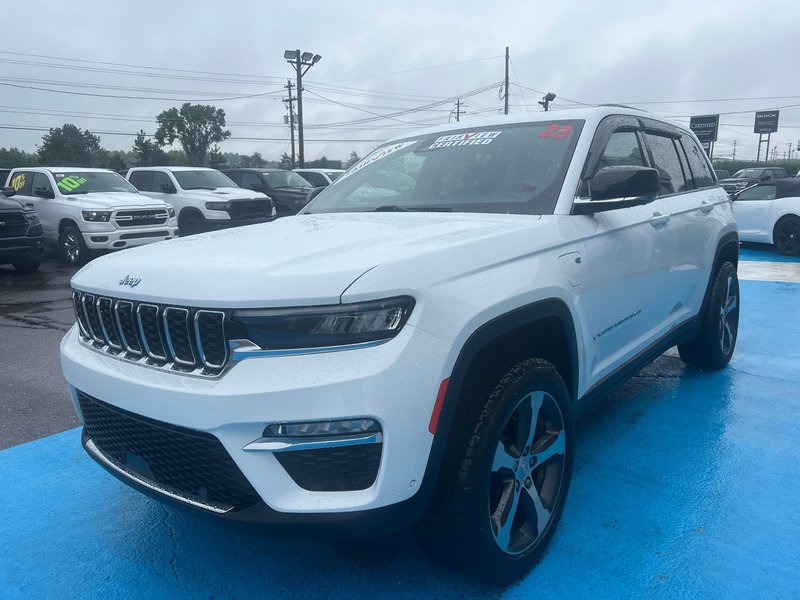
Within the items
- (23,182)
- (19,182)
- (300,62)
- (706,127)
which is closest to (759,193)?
(23,182)

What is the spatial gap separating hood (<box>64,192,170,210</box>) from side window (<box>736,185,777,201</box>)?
442 inches

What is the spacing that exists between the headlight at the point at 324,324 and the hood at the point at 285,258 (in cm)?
3

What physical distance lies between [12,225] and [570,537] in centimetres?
1007

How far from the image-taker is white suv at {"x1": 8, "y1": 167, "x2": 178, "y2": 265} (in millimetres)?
11258

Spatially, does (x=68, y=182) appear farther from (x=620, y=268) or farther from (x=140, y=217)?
(x=620, y=268)

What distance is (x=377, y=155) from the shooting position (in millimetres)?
3891

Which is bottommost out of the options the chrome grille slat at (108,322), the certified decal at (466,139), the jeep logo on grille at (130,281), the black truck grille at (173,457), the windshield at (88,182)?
the black truck grille at (173,457)

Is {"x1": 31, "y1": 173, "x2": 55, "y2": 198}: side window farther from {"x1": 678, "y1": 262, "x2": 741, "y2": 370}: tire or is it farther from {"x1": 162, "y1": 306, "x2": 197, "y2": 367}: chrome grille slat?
{"x1": 162, "y1": 306, "x2": 197, "y2": 367}: chrome grille slat

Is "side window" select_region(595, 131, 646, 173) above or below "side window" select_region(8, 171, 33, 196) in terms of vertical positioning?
above

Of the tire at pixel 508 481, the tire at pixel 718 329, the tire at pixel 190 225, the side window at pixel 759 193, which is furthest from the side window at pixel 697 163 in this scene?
the tire at pixel 190 225

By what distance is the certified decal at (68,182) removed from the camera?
39.8ft

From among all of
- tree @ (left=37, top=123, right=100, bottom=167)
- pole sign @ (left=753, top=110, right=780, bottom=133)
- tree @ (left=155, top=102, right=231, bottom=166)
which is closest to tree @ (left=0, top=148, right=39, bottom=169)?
tree @ (left=37, top=123, right=100, bottom=167)

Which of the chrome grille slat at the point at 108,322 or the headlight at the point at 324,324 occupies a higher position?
the headlight at the point at 324,324

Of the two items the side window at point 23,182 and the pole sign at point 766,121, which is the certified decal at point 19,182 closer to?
the side window at point 23,182
